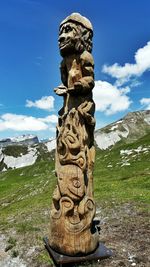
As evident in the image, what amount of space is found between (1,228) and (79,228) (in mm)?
10940

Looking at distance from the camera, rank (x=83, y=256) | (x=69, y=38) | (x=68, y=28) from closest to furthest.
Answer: (x=83, y=256) < (x=69, y=38) < (x=68, y=28)

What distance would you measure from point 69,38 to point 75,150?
463 cm

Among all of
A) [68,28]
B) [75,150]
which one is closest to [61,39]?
[68,28]

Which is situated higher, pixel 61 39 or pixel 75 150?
pixel 61 39

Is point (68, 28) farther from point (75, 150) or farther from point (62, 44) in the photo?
point (75, 150)

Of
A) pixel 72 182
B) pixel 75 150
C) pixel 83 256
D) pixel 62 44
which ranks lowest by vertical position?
pixel 83 256

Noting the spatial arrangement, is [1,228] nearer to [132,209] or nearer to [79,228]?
[132,209]

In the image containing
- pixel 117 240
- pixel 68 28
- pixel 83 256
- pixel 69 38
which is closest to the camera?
pixel 83 256

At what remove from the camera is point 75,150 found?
48.0ft

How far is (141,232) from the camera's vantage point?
61.2 ft

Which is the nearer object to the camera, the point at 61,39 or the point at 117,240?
the point at 61,39

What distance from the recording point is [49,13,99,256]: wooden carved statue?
46.9 ft

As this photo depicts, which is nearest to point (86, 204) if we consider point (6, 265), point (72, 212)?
point (72, 212)

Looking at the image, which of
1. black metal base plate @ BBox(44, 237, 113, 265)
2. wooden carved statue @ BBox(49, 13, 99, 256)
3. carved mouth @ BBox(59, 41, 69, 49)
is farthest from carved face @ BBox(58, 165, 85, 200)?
carved mouth @ BBox(59, 41, 69, 49)
